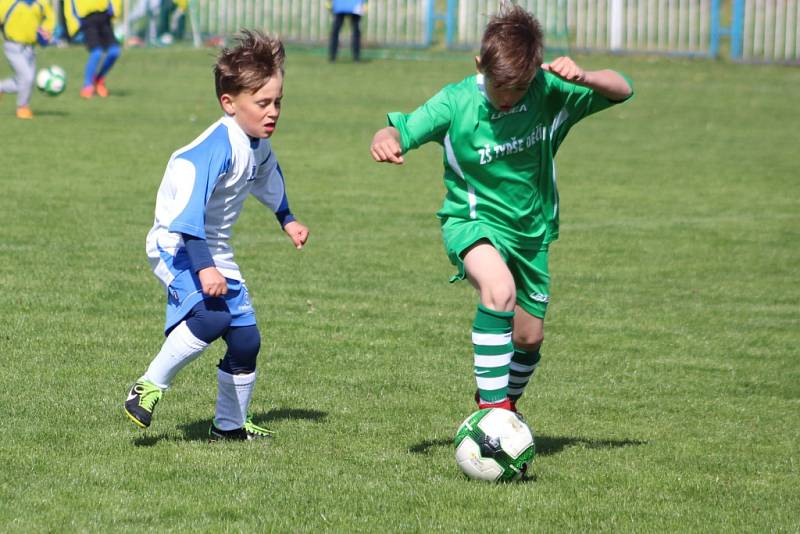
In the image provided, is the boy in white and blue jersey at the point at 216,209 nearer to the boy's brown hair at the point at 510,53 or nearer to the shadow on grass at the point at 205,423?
the shadow on grass at the point at 205,423

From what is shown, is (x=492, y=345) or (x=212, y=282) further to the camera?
(x=492, y=345)

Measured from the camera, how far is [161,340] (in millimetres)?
7820

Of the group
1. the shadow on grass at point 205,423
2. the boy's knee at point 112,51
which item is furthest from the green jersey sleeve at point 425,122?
the boy's knee at point 112,51

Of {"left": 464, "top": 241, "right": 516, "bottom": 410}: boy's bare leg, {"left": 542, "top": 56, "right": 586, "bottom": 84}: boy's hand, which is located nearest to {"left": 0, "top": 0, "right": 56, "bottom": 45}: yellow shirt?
{"left": 464, "top": 241, "right": 516, "bottom": 410}: boy's bare leg

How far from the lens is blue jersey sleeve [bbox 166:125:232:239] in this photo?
5301 millimetres

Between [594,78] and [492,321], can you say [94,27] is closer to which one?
[594,78]

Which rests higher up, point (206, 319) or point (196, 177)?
point (196, 177)

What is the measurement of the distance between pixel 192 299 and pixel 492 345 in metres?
1.26

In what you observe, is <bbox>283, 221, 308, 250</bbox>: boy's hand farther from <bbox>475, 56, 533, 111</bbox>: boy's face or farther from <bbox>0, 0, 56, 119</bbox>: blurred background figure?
<bbox>0, 0, 56, 119</bbox>: blurred background figure

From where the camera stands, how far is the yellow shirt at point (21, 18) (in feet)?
58.8

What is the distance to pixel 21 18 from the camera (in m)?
18.0

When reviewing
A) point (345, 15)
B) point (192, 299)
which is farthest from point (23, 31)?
point (192, 299)

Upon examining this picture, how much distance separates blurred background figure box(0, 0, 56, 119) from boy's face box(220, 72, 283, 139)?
1334 cm

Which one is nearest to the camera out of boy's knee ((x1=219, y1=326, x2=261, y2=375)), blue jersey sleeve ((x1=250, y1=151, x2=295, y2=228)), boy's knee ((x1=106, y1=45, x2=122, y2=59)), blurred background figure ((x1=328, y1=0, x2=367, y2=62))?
boy's knee ((x1=219, y1=326, x2=261, y2=375))
